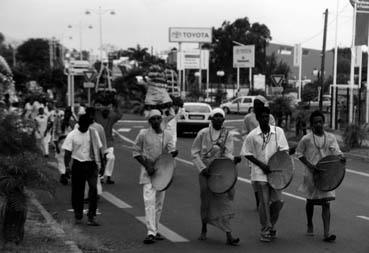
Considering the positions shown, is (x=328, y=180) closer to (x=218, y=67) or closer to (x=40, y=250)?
(x=40, y=250)

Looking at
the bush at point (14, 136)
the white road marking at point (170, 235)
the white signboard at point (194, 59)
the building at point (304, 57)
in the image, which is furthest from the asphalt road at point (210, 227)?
the building at point (304, 57)

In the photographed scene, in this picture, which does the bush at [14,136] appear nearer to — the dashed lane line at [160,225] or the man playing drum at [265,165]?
the dashed lane line at [160,225]

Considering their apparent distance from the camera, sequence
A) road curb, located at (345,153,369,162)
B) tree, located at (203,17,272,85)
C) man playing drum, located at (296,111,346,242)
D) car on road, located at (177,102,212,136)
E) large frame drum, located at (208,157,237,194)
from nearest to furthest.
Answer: large frame drum, located at (208,157,237,194)
man playing drum, located at (296,111,346,242)
road curb, located at (345,153,369,162)
car on road, located at (177,102,212,136)
tree, located at (203,17,272,85)

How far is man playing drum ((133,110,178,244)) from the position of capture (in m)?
8.16

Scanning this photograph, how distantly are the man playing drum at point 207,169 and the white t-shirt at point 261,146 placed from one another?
0.26 metres

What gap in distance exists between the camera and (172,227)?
A: 9273 mm

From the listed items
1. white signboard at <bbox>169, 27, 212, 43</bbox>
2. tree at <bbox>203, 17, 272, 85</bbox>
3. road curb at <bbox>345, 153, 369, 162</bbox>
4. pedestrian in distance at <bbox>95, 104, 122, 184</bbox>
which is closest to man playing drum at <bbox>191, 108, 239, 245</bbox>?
pedestrian in distance at <bbox>95, 104, 122, 184</bbox>

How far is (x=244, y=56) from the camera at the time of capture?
80938mm

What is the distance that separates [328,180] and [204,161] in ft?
5.25

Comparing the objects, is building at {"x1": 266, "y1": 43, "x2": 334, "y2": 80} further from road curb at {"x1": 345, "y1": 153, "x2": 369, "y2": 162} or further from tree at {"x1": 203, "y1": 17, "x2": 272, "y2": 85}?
road curb at {"x1": 345, "y1": 153, "x2": 369, "y2": 162}

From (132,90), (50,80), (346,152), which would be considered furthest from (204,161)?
(50,80)

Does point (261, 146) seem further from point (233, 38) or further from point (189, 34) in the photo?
point (233, 38)

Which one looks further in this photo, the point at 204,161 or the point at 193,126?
the point at 193,126

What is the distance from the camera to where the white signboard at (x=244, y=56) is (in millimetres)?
79438
